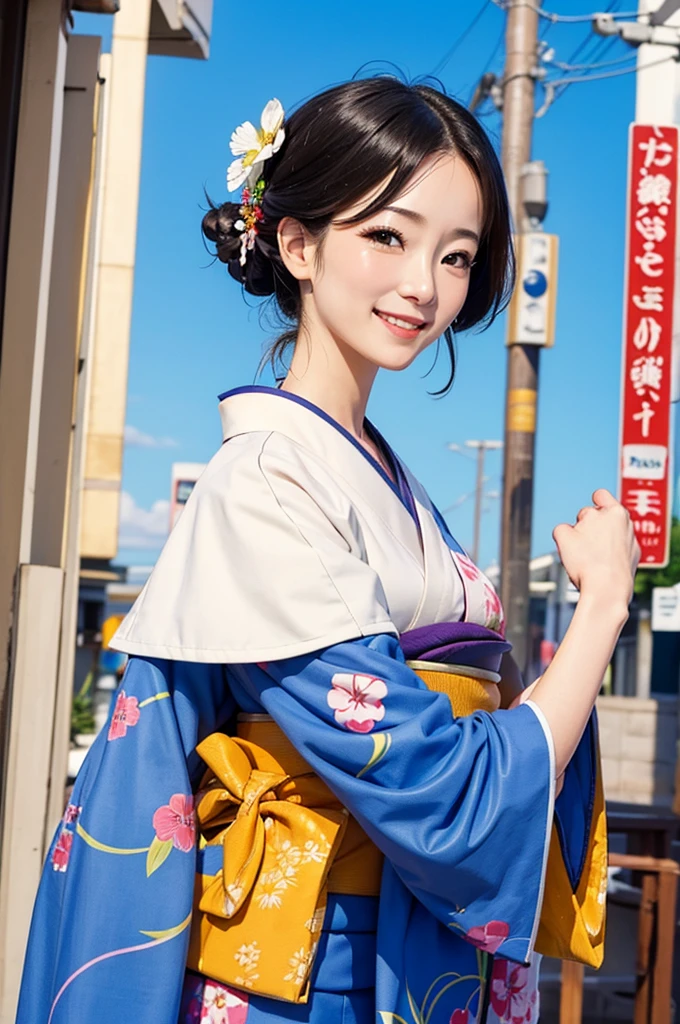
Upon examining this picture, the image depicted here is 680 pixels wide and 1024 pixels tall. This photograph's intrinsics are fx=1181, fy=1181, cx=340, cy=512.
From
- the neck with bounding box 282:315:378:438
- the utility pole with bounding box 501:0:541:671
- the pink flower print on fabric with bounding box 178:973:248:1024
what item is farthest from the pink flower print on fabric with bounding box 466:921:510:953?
the utility pole with bounding box 501:0:541:671

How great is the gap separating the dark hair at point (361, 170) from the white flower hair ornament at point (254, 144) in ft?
0.06

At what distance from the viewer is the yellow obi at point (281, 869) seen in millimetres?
1290

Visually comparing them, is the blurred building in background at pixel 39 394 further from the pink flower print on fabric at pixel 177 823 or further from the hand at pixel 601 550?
the hand at pixel 601 550

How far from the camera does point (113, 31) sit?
36.4ft

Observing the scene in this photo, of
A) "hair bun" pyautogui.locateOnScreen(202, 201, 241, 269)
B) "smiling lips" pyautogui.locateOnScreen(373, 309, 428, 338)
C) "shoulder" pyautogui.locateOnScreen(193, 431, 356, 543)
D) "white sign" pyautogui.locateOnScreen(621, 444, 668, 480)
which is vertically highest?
"white sign" pyautogui.locateOnScreen(621, 444, 668, 480)

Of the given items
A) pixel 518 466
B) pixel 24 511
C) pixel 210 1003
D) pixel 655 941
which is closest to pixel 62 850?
pixel 210 1003

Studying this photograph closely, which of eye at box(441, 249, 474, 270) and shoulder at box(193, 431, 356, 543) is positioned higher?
eye at box(441, 249, 474, 270)

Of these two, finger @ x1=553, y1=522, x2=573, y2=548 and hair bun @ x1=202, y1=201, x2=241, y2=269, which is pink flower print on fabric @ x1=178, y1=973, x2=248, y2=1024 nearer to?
finger @ x1=553, y1=522, x2=573, y2=548

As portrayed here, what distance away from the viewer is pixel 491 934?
125 cm

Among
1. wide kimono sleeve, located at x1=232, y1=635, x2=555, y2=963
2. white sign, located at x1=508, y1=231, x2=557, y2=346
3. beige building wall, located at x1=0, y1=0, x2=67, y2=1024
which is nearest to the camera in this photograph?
wide kimono sleeve, located at x1=232, y1=635, x2=555, y2=963

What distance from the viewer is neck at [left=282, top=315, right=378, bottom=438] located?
162cm

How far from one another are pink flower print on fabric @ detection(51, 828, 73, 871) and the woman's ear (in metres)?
0.79

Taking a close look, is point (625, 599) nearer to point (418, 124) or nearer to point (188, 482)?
point (418, 124)

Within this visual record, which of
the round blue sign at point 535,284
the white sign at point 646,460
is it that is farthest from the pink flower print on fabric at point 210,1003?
the round blue sign at point 535,284
